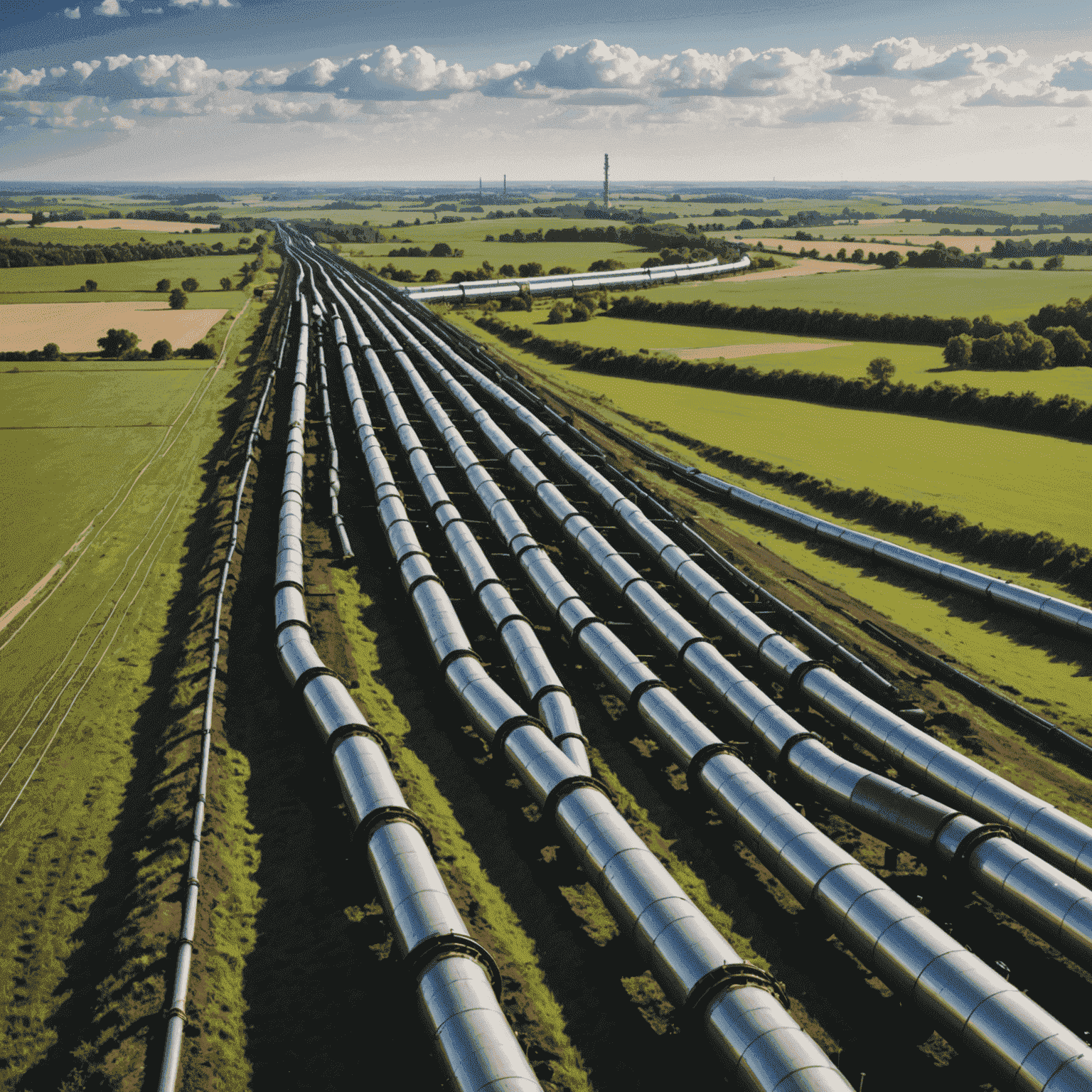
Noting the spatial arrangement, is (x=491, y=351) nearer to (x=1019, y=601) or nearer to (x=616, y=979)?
(x=1019, y=601)

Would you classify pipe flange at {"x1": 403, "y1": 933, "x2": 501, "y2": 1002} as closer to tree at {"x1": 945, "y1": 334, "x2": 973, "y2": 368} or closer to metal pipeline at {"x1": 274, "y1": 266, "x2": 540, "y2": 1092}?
metal pipeline at {"x1": 274, "y1": 266, "x2": 540, "y2": 1092}

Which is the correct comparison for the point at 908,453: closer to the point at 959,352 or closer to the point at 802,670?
the point at 959,352

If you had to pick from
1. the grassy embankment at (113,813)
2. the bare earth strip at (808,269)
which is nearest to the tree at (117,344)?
the grassy embankment at (113,813)

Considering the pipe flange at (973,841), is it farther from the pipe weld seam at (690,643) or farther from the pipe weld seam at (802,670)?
the pipe weld seam at (690,643)

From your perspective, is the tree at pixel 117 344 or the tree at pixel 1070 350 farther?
the tree at pixel 117 344

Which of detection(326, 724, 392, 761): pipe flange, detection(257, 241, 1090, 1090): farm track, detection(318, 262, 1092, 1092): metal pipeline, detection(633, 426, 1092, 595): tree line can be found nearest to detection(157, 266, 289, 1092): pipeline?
detection(326, 724, 392, 761): pipe flange
